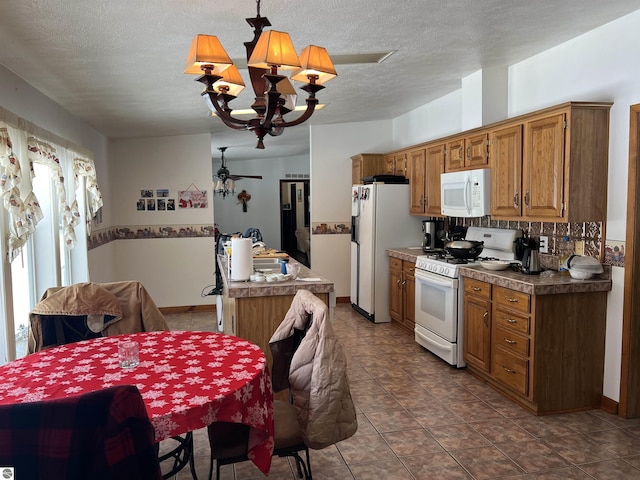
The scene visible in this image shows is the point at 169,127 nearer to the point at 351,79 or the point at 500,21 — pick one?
the point at 351,79

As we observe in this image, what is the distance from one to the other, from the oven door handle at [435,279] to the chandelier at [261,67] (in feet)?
7.58

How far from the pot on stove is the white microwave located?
262 mm

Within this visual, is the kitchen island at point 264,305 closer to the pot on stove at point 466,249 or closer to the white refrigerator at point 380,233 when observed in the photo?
the pot on stove at point 466,249

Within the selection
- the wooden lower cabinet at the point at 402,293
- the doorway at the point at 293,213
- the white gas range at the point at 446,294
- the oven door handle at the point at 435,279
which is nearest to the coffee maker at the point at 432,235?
the wooden lower cabinet at the point at 402,293

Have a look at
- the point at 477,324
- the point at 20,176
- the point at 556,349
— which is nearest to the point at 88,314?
the point at 20,176

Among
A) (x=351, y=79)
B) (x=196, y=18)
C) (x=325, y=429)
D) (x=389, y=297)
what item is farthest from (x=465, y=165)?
(x=325, y=429)

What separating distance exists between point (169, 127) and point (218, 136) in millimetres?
1500

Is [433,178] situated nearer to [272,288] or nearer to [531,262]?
[531,262]

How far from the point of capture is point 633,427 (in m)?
3.15

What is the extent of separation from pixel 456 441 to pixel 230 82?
2495 mm

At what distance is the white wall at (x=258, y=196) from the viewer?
12.1 metres

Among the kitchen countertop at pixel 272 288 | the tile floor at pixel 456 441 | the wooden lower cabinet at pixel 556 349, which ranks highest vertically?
the kitchen countertop at pixel 272 288

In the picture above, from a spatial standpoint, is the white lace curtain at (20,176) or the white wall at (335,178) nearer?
the white lace curtain at (20,176)

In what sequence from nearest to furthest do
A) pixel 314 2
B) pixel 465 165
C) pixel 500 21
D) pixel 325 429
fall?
1. pixel 325 429
2. pixel 314 2
3. pixel 500 21
4. pixel 465 165
